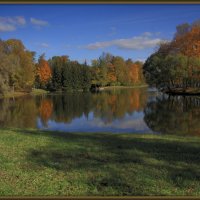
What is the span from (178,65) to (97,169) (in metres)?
58.0

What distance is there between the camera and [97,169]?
414 inches

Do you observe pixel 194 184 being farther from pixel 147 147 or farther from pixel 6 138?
pixel 6 138

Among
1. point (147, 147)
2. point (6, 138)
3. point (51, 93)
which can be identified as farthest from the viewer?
point (51, 93)

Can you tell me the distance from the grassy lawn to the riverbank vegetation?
4743 centimetres

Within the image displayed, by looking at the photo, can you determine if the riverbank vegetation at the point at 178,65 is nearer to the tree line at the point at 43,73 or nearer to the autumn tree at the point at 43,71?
the tree line at the point at 43,73

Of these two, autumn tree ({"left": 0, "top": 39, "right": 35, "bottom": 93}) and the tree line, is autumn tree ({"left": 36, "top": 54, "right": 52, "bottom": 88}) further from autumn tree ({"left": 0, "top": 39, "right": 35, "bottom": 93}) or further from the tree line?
autumn tree ({"left": 0, "top": 39, "right": 35, "bottom": 93})

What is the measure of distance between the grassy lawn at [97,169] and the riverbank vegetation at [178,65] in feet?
156

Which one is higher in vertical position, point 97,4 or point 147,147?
point 97,4

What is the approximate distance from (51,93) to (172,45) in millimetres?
30390

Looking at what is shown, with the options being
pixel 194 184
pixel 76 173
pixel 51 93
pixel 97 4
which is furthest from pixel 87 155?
pixel 51 93

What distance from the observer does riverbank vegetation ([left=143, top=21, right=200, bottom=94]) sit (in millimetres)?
63812

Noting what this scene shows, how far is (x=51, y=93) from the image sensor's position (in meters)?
82.8

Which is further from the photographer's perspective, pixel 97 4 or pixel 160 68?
pixel 160 68

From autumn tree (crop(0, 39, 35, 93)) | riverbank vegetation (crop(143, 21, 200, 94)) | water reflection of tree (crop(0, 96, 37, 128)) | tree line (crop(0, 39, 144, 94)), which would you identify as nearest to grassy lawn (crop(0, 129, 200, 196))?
water reflection of tree (crop(0, 96, 37, 128))
